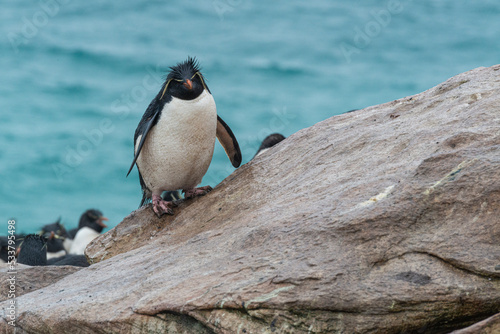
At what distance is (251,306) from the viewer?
2559 millimetres

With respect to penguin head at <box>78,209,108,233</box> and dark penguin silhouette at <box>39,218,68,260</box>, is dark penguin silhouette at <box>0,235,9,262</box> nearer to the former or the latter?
dark penguin silhouette at <box>39,218,68,260</box>

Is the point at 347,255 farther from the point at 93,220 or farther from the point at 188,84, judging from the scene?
the point at 93,220

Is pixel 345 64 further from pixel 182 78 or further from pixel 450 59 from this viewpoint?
pixel 182 78

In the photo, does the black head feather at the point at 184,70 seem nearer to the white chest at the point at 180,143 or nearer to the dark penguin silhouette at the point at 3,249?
the white chest at the point at 180,143

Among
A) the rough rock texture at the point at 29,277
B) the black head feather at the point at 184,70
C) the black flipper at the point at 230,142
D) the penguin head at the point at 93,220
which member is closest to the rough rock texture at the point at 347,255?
the rough rock texture at the point at 29,277

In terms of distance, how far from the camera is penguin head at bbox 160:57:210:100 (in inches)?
158

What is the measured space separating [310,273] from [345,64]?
1710 cm

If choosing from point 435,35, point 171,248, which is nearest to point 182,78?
point 171,248

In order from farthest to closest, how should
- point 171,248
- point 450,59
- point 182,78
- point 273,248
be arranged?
point 450,59
point 182,78
point 171,248
point 273,248

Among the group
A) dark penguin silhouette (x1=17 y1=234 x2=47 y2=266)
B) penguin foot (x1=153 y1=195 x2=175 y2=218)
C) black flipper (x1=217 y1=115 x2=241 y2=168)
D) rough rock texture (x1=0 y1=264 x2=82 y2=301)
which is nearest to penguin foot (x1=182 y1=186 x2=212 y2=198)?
penguin foot (x1=153 y1=195 x2=175 y2=218)

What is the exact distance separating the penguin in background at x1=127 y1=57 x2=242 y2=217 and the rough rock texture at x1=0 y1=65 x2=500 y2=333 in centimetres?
69

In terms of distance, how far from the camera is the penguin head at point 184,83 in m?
4.02

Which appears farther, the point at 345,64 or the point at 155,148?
the point at 345,64

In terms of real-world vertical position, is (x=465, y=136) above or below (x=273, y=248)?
above
